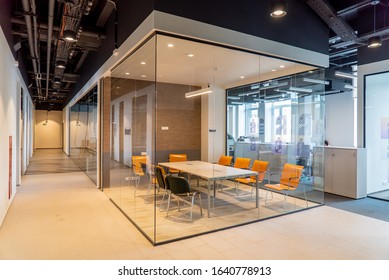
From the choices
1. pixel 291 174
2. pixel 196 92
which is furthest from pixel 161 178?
pixel 291 174

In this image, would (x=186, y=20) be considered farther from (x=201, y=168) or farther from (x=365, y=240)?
(x=365, y=240)

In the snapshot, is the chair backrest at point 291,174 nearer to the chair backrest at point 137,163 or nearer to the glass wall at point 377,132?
the glass wall at point 377,132

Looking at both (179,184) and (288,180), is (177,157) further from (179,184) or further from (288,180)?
(288,180)

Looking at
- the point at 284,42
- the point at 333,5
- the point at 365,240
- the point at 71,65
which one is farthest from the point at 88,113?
the point at 365,240

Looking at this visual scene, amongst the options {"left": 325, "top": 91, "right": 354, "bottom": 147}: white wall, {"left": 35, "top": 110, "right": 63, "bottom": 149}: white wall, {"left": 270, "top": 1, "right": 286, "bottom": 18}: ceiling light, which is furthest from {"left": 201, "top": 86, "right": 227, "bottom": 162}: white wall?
{"left": 35, "top": 110, "right": 63, "bottom": 149}: white wall

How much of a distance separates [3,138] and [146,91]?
8.41 feet

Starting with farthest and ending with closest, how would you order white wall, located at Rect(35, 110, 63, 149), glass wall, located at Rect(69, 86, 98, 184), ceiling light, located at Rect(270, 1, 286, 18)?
white wall, located at Rect(35, 110, 63, 149), glass wall, located at Rect(69, 86, 98, 184), ceiling light, located at Rect(270, 1, 286, 18)

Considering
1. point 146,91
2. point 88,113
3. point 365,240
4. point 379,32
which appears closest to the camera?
point 365,240

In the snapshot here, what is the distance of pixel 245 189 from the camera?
5477mm

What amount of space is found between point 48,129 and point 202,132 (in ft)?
66.5

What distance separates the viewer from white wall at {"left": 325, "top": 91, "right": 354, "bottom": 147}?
8.77m

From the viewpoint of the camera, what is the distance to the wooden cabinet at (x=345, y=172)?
19.5 feet

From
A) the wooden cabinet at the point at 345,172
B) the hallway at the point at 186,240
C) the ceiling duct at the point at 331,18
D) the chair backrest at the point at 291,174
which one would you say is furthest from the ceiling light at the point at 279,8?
the wooden cabinet at the point at 345,172

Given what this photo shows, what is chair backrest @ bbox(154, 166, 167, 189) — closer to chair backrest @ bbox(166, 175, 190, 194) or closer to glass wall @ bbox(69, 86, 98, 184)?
chair backrest @ bbox(166, 175, 190, 194)
